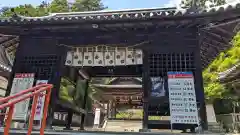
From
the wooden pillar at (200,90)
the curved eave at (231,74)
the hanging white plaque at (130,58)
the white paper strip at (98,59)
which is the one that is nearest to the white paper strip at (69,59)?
the white paper strip at (98,59)

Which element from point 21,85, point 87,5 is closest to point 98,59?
point 21,85

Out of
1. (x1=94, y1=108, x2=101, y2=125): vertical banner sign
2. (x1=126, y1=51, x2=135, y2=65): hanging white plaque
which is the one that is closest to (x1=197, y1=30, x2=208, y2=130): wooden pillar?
(x1=126, y1=51, x2=135, y2=65): hanging white plaque

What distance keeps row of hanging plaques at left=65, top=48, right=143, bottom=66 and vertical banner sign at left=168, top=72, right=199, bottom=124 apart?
1715 mm

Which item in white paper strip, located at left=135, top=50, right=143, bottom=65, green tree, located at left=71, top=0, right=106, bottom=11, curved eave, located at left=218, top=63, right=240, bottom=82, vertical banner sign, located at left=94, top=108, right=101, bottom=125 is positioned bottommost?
vertical banner sign, located at left=94, top=108, right=101, bottom=125

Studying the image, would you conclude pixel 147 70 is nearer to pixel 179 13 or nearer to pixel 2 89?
pixel 179 13

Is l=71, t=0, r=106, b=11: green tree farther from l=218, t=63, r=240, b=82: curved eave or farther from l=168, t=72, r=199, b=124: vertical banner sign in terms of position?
l=168, t=72, r=199, b=124: vertical banner sign

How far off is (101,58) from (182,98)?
3.33m

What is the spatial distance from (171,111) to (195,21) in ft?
9.92

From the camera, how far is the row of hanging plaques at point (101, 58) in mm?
8344

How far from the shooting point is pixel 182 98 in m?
7.20

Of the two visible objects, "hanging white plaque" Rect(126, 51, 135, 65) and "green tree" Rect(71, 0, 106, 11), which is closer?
"hanging white plaque" Rect(126, 51, 135, 65)

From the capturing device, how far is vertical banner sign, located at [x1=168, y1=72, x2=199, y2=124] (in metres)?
6.98

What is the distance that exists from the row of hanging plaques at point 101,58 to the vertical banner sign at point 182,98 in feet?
5.63

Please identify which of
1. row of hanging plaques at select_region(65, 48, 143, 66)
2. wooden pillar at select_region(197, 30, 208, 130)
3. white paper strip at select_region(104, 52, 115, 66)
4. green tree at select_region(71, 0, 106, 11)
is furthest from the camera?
green tree at select_region(71, 0, 106, 11)
